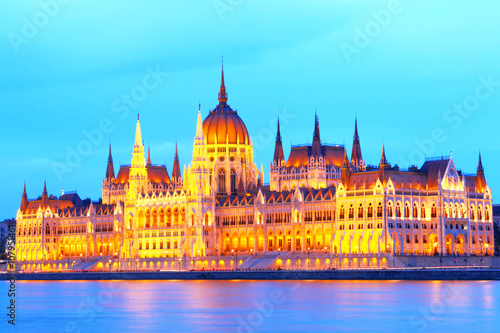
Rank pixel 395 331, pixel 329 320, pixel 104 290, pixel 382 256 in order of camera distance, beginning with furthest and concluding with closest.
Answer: pixel 382 256 → pixel 104 290 → pixel 329 320 → pixel 395 331

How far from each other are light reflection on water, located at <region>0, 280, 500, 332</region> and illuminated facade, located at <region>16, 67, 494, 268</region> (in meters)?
31.0

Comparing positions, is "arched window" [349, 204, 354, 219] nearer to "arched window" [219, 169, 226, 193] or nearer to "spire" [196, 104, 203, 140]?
"spire" [196, 104, 203, 140]

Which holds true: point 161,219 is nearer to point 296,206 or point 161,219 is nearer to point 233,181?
point 233,181

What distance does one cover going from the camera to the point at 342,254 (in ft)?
501

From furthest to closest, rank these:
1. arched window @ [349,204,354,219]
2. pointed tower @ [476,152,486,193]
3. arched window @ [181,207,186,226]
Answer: arched window @ [181,207,186,226], pointed tower @ [476,152,486,193], arched window @ [349,204,354,219]

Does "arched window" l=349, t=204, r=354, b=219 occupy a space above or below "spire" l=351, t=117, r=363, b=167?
below

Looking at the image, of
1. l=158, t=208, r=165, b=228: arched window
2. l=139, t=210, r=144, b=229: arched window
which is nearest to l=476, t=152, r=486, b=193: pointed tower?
l=158, t=208, r=165, b=228: arched window

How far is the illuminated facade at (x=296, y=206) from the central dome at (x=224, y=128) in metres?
0.18

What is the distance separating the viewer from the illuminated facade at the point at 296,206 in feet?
500

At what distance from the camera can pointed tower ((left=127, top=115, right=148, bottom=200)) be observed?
636ft

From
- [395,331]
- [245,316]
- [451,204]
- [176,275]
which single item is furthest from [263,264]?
[395,331]

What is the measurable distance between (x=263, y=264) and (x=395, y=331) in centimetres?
8890

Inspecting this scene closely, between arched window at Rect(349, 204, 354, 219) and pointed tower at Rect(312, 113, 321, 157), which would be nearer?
arched window at Rect(349, 204, 354, 219)

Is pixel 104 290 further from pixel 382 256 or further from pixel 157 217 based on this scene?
pixel 157 217
